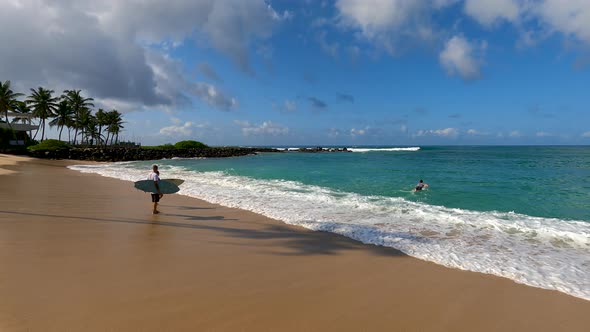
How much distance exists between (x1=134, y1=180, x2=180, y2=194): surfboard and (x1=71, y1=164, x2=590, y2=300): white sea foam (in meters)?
2.39

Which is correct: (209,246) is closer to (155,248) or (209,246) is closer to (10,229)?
(155,248)

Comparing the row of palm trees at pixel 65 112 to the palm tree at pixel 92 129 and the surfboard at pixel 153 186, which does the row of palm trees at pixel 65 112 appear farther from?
the surfboard at pixel 153 186

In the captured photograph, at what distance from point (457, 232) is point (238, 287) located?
22.4 ft

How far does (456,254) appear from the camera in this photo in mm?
6516

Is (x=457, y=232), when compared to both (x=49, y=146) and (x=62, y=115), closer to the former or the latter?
(x=49, y=146)

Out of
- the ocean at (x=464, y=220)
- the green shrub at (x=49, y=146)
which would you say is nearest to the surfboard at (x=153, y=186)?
the ocean at (x=464, y=220)

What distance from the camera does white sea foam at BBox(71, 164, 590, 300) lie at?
19.0 feet

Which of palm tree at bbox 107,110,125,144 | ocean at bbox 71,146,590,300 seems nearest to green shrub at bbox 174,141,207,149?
palm tree at bbox 107,110,125,144

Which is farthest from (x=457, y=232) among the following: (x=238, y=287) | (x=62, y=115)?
(x=62, y=115)

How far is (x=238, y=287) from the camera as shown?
4.62m

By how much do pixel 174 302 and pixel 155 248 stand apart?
259cm

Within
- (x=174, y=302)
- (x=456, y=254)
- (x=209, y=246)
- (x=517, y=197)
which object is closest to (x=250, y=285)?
(x=174, y=302)

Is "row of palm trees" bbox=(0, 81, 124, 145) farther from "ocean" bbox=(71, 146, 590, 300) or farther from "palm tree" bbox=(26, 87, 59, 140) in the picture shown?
"ocean" bbox=(71, 146, 590, 300)

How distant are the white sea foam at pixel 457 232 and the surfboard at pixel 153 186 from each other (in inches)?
94.1
